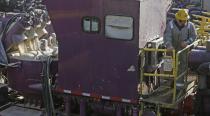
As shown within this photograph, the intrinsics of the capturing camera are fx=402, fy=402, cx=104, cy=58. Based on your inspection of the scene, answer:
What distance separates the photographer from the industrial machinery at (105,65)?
25.3 ft

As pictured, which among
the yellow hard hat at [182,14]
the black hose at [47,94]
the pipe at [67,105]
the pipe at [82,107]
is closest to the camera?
the yellow hard hat at [182,14]

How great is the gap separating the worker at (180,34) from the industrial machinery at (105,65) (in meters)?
0.16

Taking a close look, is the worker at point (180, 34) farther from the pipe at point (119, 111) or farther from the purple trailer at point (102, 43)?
the pipe at point (119, 111)

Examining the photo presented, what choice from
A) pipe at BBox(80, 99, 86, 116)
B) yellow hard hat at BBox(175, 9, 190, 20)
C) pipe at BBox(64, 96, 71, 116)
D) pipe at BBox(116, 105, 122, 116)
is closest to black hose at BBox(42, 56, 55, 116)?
pipe at BBox(64, 96, 71, 116)

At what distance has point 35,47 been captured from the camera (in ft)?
33.9

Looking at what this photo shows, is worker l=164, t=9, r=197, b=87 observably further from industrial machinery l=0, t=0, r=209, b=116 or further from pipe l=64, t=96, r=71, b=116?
pipe l=64, t=96, r=71, b=116

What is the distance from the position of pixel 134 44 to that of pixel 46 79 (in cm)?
222

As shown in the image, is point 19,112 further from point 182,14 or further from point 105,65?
point 182,14

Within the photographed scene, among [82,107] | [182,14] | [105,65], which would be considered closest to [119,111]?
[82,107]

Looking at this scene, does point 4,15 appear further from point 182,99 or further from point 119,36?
point 182,99

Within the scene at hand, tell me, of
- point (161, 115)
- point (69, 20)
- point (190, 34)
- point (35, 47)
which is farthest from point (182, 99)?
point (35, 47)

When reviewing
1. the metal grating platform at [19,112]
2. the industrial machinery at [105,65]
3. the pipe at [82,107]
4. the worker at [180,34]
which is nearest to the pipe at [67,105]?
the industrial machinery at [105,65]

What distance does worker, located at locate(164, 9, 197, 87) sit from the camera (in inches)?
317

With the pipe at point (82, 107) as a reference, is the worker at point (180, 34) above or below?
above
